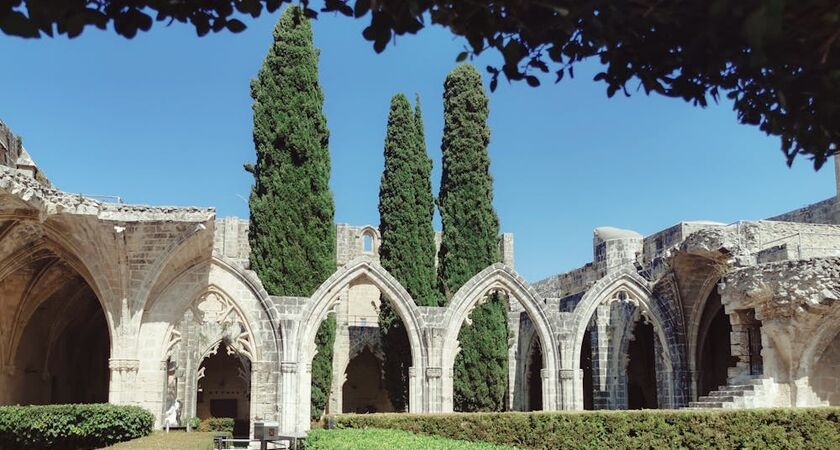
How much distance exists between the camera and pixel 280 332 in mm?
14977

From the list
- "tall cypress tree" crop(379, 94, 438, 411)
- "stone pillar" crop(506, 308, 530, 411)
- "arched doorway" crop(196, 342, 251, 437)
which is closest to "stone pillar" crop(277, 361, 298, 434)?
"tall cypress tree" crop(379, 94, 438, 411)

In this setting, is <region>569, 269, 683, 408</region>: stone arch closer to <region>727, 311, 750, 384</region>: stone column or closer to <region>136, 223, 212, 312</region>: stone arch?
<region>727, 311, 750, 384</region>: stone column

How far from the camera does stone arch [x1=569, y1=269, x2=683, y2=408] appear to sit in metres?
16.2

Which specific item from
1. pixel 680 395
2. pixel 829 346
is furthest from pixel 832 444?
pixel 680 395

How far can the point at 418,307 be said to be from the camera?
622 inches

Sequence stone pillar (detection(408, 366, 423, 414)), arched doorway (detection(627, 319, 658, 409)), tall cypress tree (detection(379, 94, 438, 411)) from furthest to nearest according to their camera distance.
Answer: arched doorway (detection(627, 319, 658, 409)) < tall cypress tree (detection(379, 94, 438, 411)) < stone pillar (detection(408, 366, 423, 414))

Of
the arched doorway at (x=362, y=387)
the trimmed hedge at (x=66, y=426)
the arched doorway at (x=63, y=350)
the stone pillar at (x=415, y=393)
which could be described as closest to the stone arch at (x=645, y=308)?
the stone pillar at (x=415, y=393)

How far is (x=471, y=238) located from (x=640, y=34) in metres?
16.0

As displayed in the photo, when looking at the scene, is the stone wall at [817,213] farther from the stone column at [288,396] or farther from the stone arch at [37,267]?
the stone arch at [37,267]

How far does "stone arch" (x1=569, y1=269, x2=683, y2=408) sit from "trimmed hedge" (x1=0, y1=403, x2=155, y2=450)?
839 cm

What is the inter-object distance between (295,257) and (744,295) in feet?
29.9

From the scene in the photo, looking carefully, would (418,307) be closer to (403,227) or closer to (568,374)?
(568,374)

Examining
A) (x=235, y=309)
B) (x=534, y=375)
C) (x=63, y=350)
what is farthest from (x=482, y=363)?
(x=63, y=350)

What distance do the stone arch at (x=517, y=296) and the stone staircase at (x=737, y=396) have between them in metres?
2.70
